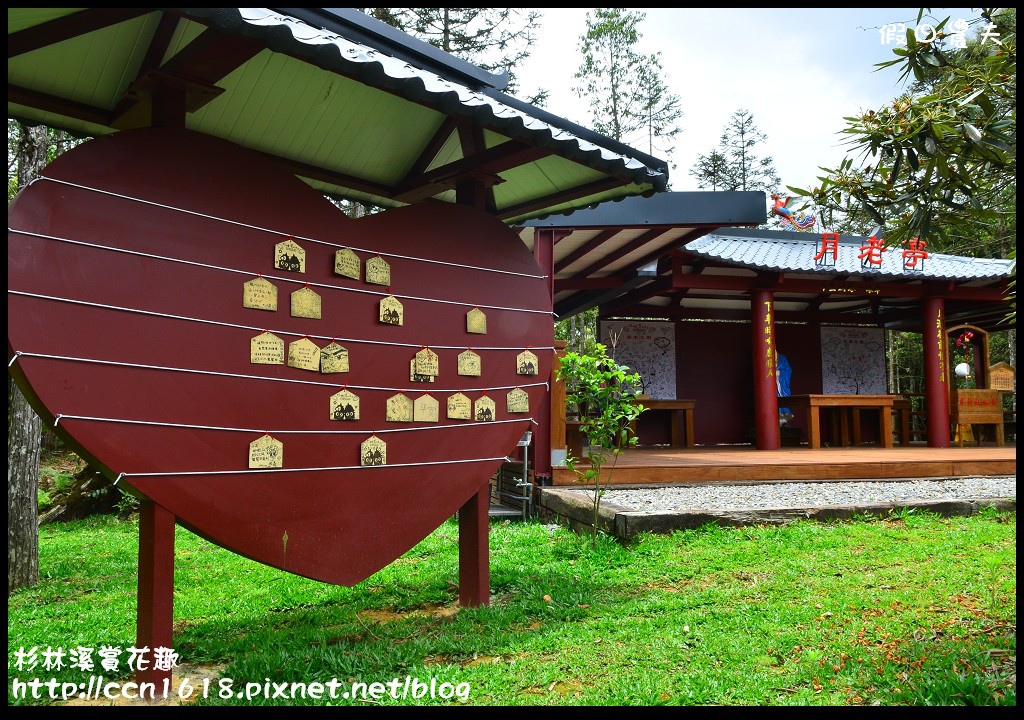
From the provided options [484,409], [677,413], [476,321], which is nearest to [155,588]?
[484,409]

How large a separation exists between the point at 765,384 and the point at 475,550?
7229 mm

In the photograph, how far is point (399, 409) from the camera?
3912 mm

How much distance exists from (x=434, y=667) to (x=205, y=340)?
5.80ft

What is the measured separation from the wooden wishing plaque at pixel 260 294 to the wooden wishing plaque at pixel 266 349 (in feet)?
0.41

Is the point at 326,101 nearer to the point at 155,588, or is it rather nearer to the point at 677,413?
the point at 155,588

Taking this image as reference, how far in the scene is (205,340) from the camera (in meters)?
3.18

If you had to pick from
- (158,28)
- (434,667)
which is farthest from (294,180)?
(434,667)

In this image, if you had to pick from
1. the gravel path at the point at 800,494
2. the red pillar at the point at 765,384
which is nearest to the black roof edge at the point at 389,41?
the gravel path at the point at 800,494

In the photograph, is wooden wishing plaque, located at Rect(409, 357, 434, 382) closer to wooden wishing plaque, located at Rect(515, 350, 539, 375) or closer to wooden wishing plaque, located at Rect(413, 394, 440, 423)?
wooden wishing plaque, located at Rect(413, 394, 440, 423)

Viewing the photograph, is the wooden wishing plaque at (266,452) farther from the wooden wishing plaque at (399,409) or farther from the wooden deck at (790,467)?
the wooden deck at (790,467)

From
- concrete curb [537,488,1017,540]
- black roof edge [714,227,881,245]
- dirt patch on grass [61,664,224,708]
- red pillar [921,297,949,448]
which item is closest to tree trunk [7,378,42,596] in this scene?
dirt patch on grass [61,664,224,708]

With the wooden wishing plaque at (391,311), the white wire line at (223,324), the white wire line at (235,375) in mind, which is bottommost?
the white wire line at (235,375)

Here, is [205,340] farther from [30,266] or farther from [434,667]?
[434,667]

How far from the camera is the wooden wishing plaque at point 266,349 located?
3347 millimetres
